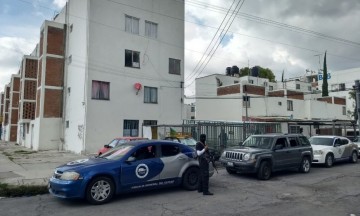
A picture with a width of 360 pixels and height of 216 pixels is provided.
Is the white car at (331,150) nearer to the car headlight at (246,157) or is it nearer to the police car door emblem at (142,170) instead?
the car headlight at (246,157)

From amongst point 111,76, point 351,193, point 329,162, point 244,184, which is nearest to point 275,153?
point 244,184

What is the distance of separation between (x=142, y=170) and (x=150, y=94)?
18.9 metres

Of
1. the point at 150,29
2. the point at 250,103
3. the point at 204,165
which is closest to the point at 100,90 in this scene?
the point at 150,29

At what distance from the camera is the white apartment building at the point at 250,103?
125 ft

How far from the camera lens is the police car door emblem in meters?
8.43

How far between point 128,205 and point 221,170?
7169mm

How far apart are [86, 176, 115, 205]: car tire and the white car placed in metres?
11.4

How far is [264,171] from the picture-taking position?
464 inches

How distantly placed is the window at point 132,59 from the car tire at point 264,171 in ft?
55.6

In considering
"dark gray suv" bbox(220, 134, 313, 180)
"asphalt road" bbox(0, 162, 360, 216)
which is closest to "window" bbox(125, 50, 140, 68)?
"dark gray suv" bbox(220, 134, 313, 180)

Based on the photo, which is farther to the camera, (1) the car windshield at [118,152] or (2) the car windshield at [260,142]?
(2) the car windshield at [260,142]

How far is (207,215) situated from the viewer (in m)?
7.00

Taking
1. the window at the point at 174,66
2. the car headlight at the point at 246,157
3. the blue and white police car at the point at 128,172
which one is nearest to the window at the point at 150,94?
the window at the point at 174,66

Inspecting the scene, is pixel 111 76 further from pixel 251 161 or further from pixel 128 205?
pixel 128 205
